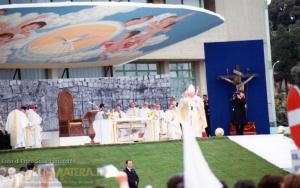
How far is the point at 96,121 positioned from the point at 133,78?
1078 centimetres

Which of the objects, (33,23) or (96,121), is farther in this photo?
(96,121)

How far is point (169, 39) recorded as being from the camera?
2916 centimetres

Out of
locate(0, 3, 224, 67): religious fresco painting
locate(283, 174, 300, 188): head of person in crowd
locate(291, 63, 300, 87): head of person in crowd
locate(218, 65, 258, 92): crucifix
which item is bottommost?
locate(283, 174, 300, 188): head of person in crowd

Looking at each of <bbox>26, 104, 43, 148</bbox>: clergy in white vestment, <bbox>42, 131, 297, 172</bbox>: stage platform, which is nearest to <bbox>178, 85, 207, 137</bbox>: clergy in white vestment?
<bbox>42, 131, 297, 172</bbox>: stage platform

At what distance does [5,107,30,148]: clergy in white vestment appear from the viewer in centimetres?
2528

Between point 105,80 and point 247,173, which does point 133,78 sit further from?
point 247,173

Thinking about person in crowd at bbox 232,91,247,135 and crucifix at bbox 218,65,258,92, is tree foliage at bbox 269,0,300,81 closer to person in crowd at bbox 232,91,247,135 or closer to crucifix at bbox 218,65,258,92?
crucifix at bbox 218,65,258,92

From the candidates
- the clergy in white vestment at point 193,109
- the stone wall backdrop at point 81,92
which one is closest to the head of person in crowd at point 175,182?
the clergy in white vestment at point 193,109

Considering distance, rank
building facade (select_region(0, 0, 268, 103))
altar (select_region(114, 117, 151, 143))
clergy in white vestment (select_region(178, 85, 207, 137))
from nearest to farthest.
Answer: altar (select_region(114, 117, 151, 143)), clergy in white vestment (select_region(178, 85, 207, 137)), building facade (select_region(0, 0, 268, 103))

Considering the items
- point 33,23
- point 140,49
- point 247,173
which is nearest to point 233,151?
point 247,173

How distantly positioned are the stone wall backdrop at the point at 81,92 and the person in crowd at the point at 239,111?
8.86m

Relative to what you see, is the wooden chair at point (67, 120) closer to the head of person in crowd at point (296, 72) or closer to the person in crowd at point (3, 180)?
the person in crowd at point (3, 180)

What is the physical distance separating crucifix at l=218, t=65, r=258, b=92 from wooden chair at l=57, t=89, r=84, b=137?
19.0 ft

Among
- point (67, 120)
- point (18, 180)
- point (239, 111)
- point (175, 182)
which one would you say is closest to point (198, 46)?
point (239, 111)
